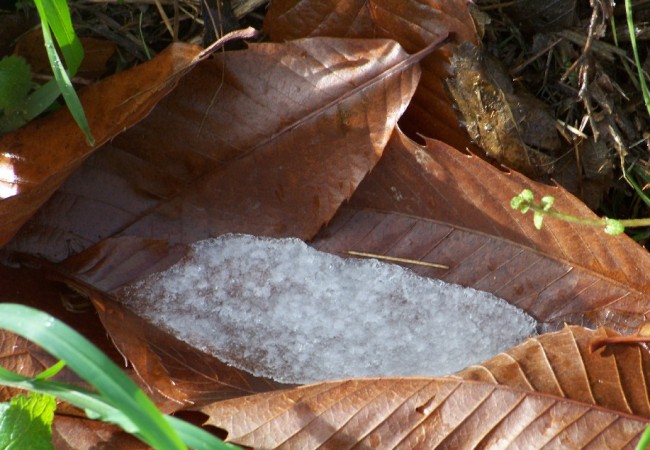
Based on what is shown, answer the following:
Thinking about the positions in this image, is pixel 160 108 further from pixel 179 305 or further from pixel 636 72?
pixel 636 72

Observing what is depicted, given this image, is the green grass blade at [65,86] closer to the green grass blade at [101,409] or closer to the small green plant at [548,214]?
the green grass blade at [101,409]

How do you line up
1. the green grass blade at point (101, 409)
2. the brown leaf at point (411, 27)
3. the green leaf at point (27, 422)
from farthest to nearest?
the brown leaf at point (411, 27) → the green leaf at point (27, 422) → the green grass blade at point (101, 409)

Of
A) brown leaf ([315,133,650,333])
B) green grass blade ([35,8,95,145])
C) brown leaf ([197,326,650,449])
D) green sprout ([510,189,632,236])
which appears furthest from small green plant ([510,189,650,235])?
green grass blade ([35,8,95,145])

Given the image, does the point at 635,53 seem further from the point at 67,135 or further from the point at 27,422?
the point at 27,422

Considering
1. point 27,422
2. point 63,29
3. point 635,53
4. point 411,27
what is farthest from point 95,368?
point 635,53

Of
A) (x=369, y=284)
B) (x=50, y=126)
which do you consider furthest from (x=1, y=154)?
(x=369, y=284)

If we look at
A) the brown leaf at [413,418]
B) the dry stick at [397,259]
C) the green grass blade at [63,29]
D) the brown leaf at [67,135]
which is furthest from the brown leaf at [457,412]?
the green grass blade at [63,29]
